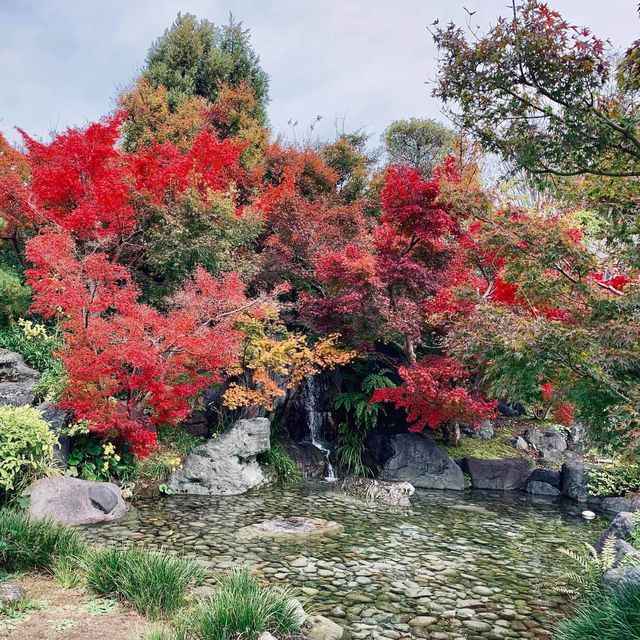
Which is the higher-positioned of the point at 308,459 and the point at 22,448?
the point at 22,448

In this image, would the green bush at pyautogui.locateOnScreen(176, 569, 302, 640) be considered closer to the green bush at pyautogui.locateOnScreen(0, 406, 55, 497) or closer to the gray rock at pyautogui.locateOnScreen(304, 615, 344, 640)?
the gray rock at pyautogui.locateOnScreen(304, 615, 344, 640)

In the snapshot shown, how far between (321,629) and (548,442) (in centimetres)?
1175

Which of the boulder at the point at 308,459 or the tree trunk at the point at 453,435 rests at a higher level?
the tree trunk at the point at 453,435

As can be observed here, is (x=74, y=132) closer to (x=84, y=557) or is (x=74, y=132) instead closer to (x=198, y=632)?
(x=84, y=557)

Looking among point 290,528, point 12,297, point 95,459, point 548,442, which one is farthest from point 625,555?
point 12,297

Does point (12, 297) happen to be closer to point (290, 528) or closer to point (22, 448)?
point (22, 448)

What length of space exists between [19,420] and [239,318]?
4.76m

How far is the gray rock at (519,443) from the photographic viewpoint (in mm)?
14312

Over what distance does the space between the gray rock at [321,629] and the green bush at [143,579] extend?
48.3 inches

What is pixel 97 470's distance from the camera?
9.34 m

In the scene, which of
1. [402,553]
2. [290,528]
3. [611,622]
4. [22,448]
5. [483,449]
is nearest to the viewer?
[611,622]

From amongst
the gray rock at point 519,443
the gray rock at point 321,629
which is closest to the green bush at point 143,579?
the gray rock at point 321,629

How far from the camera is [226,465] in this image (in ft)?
35.0

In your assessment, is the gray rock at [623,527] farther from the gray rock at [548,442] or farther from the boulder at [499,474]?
the gray rock at [548,442]
